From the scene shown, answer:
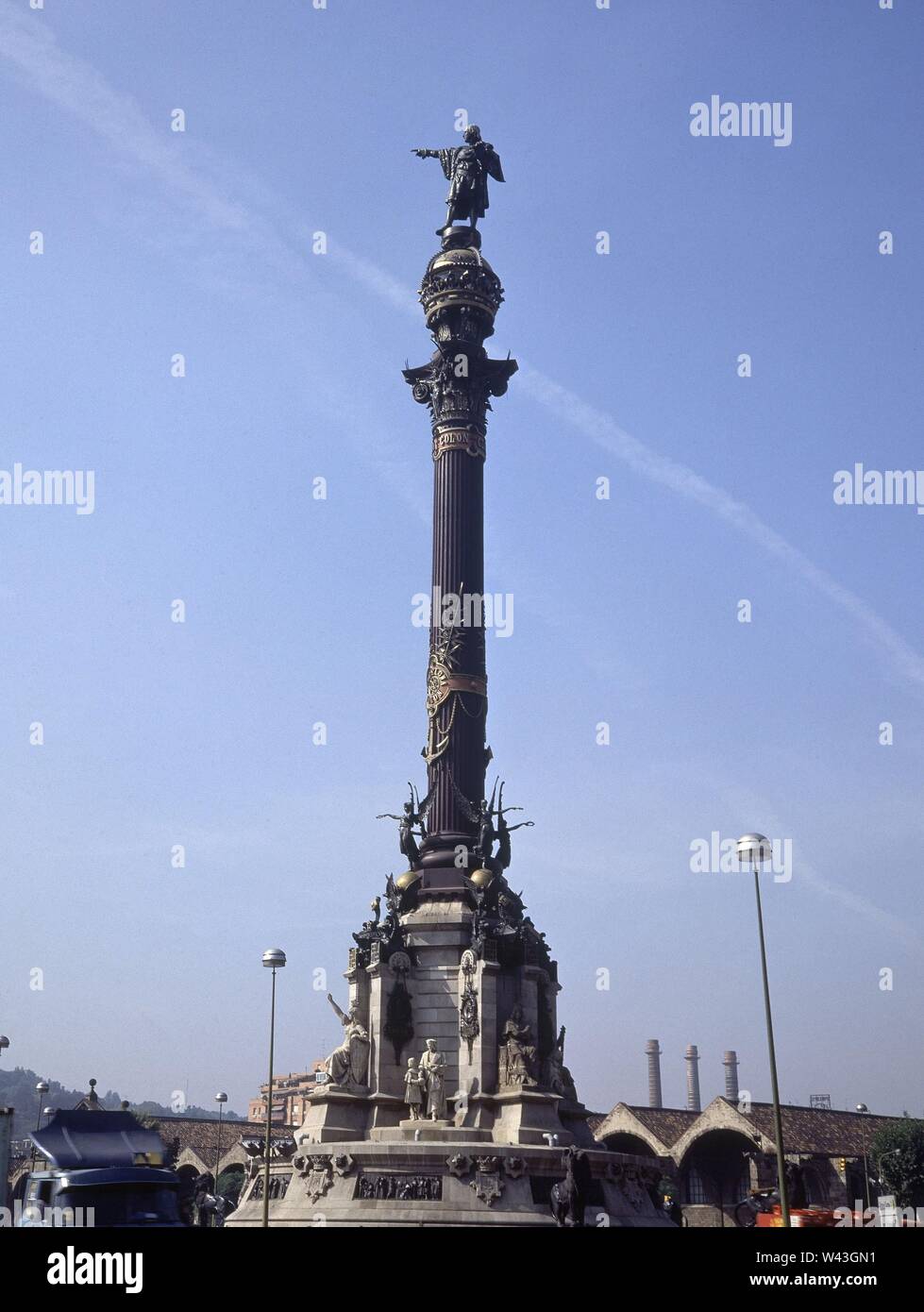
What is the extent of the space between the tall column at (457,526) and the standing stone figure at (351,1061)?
6472 mm

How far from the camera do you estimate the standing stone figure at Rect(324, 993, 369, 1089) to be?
144 ft

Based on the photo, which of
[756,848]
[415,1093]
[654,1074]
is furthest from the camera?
[654,1074]

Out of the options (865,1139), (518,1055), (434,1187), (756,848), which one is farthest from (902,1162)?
(756,848)

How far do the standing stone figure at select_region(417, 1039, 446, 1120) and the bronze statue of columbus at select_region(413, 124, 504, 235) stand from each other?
33706 millimetres

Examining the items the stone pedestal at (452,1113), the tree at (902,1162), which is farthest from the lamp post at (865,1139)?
the stone pedestal at (452,1113)

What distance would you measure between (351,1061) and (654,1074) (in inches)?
3305

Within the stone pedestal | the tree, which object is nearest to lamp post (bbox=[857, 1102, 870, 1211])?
the tree

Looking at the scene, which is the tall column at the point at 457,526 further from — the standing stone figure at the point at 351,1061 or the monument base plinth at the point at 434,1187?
the monument base plinth at the point at 434,1187

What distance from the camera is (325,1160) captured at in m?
39.9

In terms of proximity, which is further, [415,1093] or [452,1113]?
[452,1113]

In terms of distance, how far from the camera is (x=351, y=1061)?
44.1 m

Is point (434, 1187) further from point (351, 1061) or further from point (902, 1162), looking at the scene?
point (902, 1162)
